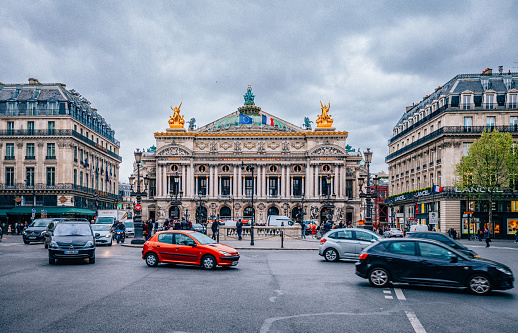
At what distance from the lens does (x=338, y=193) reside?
3597 inches

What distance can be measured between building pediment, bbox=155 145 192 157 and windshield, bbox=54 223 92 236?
234ft

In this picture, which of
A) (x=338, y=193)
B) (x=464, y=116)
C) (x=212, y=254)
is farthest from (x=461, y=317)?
(x=338, y=193)

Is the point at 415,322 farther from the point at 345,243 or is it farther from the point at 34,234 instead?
the point at 34,234

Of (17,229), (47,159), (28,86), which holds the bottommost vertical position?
(17,229)

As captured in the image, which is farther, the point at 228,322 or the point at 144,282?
the point at 144,282

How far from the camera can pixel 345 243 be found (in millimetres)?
22625

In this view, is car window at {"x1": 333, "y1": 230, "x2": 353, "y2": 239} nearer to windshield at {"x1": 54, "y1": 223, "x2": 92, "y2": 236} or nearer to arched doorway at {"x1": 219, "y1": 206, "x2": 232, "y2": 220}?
windshield at {"x1": 54, "y1": 223, "x2": 92, "y2": 236}

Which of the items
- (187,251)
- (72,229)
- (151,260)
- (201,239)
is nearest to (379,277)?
(201,239)

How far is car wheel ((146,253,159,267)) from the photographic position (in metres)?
19.5

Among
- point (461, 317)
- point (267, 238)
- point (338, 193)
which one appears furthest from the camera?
point (338, 193)

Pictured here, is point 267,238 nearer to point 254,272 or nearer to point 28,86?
point 254,272

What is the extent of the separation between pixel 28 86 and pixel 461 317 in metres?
66.9

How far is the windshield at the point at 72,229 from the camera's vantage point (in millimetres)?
20500

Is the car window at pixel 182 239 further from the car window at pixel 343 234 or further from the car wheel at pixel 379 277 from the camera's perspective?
the car wheel at pixel 379 277
